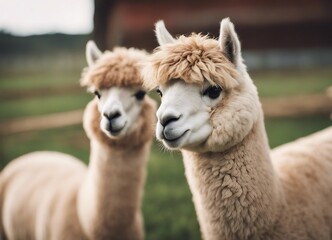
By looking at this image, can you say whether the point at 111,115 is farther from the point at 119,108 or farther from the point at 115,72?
the point at 115,72

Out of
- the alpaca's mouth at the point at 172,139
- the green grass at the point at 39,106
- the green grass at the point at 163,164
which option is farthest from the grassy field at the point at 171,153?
the alpaca's mouth at the point at 172,139

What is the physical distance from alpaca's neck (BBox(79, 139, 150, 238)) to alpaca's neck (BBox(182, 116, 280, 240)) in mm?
956

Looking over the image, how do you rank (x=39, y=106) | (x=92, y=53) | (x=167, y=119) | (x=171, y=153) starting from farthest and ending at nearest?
(x=39, y=106) < (x=92, y=53) < (x=171, y=153) < (x=167, y=119)

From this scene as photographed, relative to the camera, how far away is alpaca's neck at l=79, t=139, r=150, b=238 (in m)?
3.58

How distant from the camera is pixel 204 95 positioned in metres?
2.75

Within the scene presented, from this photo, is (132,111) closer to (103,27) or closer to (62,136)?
(62,136)

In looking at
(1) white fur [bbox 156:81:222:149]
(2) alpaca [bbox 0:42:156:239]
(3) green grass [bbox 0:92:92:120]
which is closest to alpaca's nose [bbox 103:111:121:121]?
(2) alpaca [bbox 0:42:156:239]

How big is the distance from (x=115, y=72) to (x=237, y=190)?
5.20 ft

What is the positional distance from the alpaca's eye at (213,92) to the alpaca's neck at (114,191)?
1.22m

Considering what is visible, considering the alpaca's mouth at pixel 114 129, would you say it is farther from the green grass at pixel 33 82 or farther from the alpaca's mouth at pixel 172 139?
the green grass at pixel 33 82

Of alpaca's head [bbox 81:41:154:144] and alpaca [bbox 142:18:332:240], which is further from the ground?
alpaca's head [bbox 81:41:154:144]

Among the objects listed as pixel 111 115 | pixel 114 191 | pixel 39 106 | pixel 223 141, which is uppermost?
pixel 39 106

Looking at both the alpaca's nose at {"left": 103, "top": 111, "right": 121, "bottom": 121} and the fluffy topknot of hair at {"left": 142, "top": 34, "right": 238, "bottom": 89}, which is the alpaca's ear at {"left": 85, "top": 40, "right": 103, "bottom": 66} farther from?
the fluffy topknot of hair at {"left": 142, "top": 34, "right": 238, "bottom": 89}

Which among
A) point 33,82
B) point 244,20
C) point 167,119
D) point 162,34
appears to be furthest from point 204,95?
point 33,82
